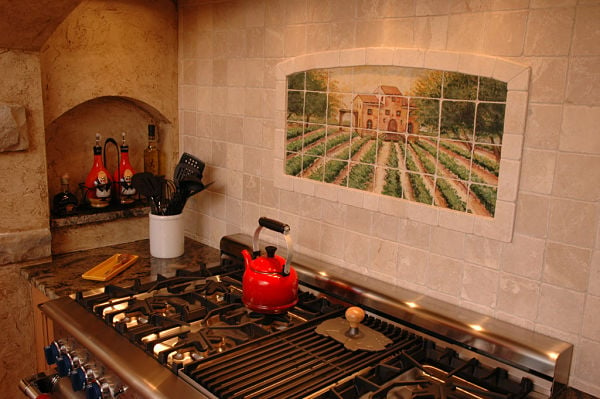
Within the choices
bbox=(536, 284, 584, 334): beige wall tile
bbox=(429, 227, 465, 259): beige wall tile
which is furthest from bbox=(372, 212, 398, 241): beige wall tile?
bbox=(536, 284, 584, 334): beige wall tile

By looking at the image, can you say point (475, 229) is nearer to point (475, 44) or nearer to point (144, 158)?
point (475, 44)

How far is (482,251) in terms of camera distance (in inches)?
55.1

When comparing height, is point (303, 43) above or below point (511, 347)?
above

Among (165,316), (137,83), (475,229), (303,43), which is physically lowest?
(165,316)

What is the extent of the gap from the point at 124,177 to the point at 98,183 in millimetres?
114

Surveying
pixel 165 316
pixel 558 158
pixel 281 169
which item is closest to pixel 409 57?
pixel 558 158

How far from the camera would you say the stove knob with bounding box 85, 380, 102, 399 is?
1358mm

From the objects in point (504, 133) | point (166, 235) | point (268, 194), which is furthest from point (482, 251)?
point (166, 235)

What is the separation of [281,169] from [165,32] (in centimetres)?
85

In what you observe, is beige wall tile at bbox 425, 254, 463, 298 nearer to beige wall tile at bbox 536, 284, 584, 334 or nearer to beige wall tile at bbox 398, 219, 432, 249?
beige wall tile at bbox 398, 219, 432, 249

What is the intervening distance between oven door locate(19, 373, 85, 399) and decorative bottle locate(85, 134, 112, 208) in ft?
2.59

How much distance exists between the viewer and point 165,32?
2271 millimetres

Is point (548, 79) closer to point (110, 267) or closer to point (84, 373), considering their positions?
point (84, 373)

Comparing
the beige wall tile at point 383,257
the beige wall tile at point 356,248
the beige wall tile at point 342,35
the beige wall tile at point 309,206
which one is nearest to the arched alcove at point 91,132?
the beige wall tile at point 309,206
